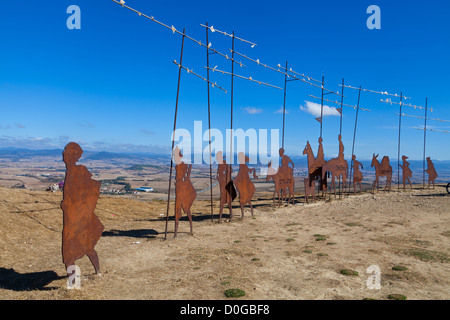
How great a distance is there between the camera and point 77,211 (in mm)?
7145

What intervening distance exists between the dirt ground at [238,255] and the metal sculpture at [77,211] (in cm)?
81

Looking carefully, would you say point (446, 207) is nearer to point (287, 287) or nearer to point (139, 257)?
point (287, 287)

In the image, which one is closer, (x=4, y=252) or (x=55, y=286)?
(x=55, y=286)

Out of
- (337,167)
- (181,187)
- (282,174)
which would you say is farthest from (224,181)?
(337,167)

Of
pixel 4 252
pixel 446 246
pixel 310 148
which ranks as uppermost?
pixel 310 148

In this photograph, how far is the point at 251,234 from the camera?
12.2 metres

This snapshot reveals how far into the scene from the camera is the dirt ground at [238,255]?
6609mm

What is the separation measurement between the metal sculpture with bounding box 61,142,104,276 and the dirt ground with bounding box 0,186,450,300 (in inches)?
32.0

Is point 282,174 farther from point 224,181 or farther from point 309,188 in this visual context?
point 224,181

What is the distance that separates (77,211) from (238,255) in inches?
185

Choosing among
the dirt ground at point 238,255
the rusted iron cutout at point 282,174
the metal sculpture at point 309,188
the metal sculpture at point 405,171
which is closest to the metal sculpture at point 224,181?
the dirt ground at point 238,255
